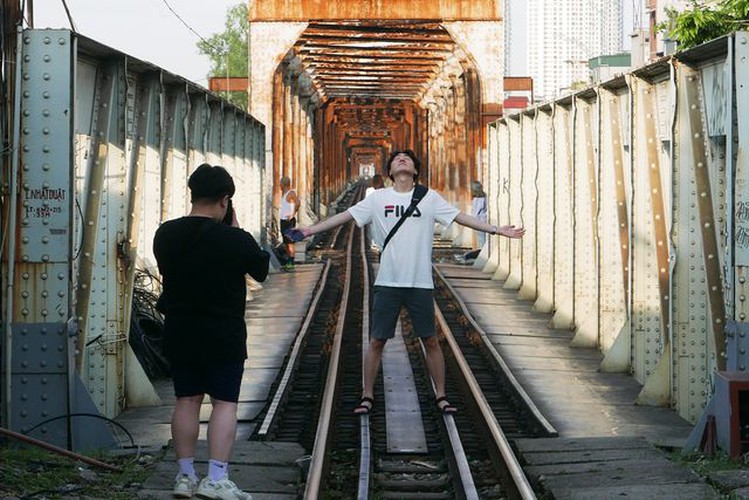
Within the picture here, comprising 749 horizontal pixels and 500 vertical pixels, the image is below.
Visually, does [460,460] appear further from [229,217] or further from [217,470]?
[229,217]

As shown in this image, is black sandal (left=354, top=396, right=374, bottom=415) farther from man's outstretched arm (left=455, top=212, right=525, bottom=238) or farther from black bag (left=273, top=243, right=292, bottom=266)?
black bag (left=273, top=243, right=292, bottom=266)

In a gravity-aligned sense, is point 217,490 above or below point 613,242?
below

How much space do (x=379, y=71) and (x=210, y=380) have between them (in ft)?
117

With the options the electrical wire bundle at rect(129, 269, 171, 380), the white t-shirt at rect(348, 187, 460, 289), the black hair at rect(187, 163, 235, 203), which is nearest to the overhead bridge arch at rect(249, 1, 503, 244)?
the electrical wire bundle at rect(129, 269, 171, 380)

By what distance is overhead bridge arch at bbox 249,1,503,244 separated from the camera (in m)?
28.7

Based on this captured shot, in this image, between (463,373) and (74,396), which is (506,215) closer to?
(463,373)

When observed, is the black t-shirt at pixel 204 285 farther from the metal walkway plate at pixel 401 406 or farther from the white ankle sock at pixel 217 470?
the metal walkway plate at pixel 401 406

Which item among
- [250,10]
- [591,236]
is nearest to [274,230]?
[250,10]

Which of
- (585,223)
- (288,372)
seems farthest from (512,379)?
(585,223)

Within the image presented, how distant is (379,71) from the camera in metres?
41.4

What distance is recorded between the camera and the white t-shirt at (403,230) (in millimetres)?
8953

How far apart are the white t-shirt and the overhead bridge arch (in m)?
19.5

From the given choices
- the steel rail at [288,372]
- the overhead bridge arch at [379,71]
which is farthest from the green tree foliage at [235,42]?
the steel rail at [288,372]

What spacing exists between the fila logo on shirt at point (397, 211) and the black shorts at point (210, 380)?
2.87m
